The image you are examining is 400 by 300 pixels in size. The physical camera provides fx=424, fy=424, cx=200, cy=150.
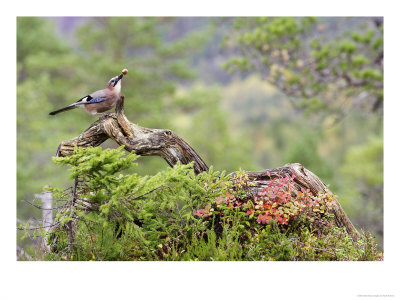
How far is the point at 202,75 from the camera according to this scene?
62.5 feet

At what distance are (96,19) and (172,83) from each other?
336 cm

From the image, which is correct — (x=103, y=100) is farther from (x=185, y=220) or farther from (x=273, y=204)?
(x=273, y=204)

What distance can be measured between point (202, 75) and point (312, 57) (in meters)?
11.2

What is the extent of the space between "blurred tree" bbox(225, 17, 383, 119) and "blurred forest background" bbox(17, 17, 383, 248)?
0.08 ft

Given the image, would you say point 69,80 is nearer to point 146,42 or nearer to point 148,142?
point 146,42

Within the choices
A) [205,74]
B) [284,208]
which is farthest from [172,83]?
[284,208]

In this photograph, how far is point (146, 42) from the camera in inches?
546

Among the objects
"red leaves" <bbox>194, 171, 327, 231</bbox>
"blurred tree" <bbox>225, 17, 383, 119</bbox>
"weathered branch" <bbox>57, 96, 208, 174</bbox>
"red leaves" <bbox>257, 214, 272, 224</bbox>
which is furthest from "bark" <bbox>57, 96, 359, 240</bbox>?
"blurred tree" <bbox>225, 17, 383, 119</bbox>

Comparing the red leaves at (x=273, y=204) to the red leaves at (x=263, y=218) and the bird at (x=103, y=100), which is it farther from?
the bird at (x=103, y=100)

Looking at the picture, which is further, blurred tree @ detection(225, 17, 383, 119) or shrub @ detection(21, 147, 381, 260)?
blurred tree @ detection(225, 17, 383, 119)

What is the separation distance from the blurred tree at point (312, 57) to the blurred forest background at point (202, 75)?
2 cm

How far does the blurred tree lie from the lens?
8.02 meters

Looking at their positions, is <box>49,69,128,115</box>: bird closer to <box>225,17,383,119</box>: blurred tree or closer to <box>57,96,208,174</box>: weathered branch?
<box>57,96,208,174</box>: weathered branch
